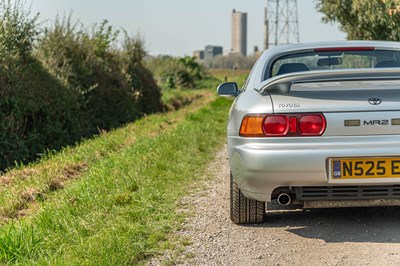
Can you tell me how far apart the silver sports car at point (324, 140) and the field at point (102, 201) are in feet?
3.16

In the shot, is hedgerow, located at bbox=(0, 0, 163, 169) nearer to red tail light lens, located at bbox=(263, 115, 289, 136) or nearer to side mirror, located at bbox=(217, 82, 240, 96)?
side mirror, located at bbox=(217, 82, 240, 96)

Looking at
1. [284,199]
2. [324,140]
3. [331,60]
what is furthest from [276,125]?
[331,60]

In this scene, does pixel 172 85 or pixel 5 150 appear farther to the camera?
pixel 172 85

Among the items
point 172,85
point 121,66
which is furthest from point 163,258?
point 172,85

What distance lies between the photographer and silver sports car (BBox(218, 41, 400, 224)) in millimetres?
4613

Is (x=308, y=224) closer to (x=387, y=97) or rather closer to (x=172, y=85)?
(x=387, y=97)

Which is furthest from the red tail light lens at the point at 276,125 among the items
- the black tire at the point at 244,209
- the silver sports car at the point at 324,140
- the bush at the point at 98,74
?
the bush at the point at 98,74

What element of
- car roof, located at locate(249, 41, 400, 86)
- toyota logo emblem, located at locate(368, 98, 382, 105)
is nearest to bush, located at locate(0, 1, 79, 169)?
car roof, located at locate(249, 41, 400, 86)

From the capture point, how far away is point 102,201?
6270mm

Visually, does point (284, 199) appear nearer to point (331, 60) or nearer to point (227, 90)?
point (331, 60)

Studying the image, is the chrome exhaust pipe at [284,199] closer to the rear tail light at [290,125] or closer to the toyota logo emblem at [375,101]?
the rear tail light at [290,125]

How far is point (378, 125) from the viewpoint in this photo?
183 inches

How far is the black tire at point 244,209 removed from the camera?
17.4 ft

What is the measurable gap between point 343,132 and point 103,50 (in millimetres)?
16304
